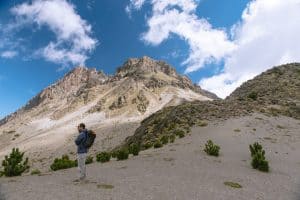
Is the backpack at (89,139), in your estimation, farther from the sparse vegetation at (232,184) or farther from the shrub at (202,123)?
the shrub at (202,123)

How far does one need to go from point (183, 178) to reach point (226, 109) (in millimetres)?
35345

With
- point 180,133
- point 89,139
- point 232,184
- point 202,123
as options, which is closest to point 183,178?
point 232,184

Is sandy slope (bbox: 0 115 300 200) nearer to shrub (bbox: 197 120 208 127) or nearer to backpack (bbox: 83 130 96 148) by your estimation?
backpack (bbox: 83 130 96 148)

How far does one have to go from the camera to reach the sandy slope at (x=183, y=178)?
16.9 meters

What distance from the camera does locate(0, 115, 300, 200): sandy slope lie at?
16938 mm

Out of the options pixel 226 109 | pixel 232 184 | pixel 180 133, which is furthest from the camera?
pixel 226 109

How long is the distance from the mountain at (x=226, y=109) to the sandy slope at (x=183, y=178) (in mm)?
10971

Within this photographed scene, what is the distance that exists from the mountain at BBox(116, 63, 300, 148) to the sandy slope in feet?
36.0

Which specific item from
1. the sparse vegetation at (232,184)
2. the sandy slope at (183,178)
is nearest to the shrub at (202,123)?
the sandy slope at (183,178)

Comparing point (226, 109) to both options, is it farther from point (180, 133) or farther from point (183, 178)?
point (183, 178)

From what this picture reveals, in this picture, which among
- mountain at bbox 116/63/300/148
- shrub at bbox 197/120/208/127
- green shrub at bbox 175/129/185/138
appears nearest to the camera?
green shrub at bbox 175/129/185/138

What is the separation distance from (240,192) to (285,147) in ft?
67.9

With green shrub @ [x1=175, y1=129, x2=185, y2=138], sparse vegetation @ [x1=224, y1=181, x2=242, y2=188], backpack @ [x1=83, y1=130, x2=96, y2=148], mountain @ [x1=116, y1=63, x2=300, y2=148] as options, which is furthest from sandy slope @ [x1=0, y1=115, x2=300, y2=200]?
mountain @ [x1=116, y1=63, x2=300, y2=148]

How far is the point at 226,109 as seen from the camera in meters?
55.4
